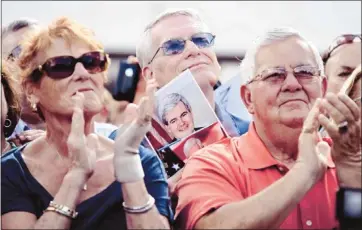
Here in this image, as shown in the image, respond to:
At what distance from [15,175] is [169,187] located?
0.60 meters

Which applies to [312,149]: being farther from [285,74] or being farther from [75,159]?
[75,159]

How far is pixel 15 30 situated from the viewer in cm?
426

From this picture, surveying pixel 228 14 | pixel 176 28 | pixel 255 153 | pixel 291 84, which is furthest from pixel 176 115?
pixel 228 14

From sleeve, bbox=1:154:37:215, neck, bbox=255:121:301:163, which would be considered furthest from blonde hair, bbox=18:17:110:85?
neck, bbox=255:121:301:163

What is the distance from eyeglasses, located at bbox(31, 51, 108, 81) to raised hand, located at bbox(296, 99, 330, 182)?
0.80 meters

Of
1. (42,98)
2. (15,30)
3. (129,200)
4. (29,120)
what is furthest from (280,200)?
(15,30)

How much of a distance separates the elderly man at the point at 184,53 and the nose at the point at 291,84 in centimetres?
53

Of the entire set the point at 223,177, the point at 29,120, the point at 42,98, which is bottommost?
the point at 29,120

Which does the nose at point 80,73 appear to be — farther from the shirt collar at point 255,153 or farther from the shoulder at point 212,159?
the shirt collar at point 255,153

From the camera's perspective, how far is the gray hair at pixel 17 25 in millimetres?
4273

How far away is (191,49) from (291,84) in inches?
28.7

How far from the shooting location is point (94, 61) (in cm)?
310

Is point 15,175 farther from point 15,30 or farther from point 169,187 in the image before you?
point 15,30

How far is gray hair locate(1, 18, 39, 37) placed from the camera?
4.27m
